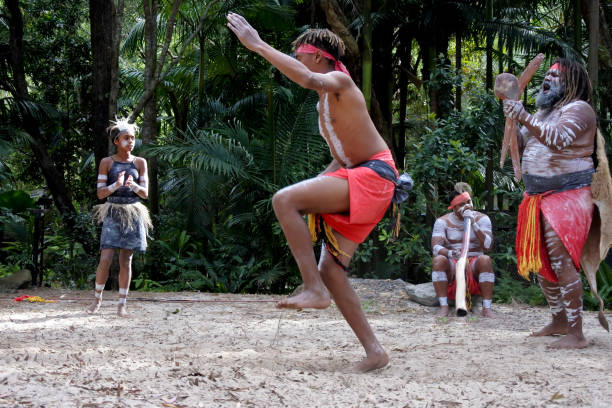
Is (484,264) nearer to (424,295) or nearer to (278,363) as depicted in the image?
(424,295)

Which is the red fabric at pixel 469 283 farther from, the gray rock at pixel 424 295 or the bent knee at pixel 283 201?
the bent knee at pixel 283 201

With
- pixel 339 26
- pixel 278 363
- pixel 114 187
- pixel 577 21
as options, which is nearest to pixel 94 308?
pixel 114 187

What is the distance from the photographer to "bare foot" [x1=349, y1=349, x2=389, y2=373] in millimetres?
3416

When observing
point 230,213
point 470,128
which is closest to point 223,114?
point 230,213

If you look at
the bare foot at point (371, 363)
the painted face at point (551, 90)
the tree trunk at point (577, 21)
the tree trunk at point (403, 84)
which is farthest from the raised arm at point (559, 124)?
the tree trunk at point (403, 84)

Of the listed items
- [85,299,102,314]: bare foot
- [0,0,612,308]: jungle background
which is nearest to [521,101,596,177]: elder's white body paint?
[0,0,612,308]: jungle background

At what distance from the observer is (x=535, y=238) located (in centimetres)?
434

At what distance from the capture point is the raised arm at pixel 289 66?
297 centimetres

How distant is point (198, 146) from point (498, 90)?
5.70 metres

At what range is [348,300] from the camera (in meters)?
3.39

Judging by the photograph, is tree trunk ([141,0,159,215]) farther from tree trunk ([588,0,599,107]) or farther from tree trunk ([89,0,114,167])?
tree trunk ([588,0,599,107])

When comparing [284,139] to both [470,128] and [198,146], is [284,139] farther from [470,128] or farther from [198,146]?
[470,128]

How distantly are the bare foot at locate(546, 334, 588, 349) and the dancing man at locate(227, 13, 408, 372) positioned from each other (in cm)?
145

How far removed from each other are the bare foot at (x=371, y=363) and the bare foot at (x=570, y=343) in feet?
4.72
